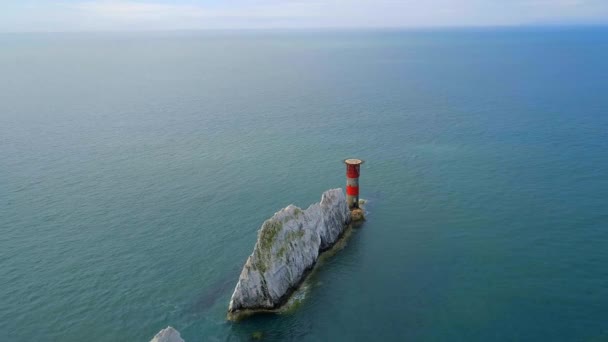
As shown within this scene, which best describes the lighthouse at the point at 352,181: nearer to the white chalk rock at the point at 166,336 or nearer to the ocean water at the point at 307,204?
the ocean water at the point at 307,204

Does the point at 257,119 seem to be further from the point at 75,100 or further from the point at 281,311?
the point at 281,311

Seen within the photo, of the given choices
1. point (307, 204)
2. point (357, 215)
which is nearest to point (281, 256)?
point (357, 215)

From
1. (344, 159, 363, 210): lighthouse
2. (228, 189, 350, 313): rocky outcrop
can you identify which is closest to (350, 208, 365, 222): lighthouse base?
(344, 159, 363, 210): lighthouse

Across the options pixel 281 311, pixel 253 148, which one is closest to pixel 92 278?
pixel 281 311

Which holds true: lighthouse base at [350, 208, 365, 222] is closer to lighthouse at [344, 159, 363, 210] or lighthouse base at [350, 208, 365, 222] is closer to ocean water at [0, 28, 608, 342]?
lighthouse at [344, 159, 363, 210]

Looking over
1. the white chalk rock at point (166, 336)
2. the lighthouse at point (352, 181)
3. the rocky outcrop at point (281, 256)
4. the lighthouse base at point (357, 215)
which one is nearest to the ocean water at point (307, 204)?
the lighthouse base at point (357, 215)

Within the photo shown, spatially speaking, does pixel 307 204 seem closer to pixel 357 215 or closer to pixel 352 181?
pixel 357 215

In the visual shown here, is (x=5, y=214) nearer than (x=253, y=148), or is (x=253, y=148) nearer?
(x=5, y=214)
